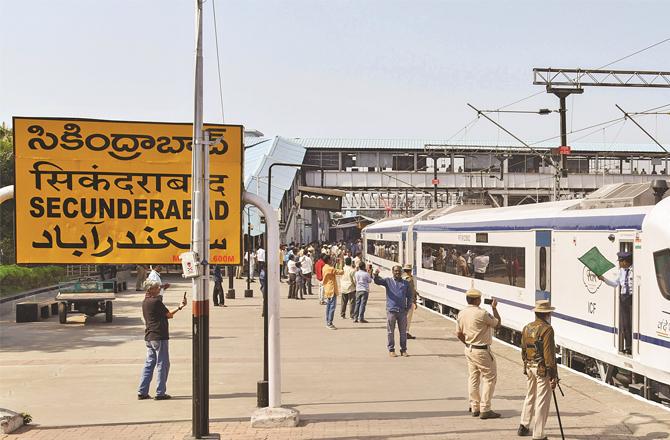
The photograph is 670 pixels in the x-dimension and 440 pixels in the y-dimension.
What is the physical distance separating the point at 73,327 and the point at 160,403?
10654 mm

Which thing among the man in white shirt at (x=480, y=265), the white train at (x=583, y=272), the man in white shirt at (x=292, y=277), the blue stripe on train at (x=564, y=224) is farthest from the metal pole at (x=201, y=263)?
the man in white shirt at (x=292, y=277)

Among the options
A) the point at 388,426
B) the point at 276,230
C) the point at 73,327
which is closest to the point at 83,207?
the point at 276,230

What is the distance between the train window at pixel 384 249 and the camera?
36.7m

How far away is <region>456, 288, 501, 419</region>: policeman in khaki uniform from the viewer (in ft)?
36.1

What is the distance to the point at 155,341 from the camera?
40.0ft

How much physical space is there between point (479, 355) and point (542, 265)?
608 cm

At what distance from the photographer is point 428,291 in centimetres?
2811

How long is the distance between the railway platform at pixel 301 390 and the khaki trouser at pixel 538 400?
0.37 metres

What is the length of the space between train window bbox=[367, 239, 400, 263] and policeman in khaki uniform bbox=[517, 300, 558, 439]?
25.6m

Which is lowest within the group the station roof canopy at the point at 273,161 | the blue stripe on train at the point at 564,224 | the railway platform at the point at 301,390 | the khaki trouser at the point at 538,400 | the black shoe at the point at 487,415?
the railway platform at the point at 301,390

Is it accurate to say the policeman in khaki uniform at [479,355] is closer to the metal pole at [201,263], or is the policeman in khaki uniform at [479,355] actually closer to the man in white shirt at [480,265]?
the metal pole at [201,263]

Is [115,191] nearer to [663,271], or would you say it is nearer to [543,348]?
[543,348]

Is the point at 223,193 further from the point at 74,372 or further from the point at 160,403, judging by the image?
the point at 74,372

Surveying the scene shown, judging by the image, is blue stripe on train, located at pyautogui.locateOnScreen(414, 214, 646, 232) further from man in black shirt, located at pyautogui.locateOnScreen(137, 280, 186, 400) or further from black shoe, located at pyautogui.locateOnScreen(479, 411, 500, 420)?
man in black shirt, located at pyautogui.locateOnScreen(137, 280, 186, 400)
